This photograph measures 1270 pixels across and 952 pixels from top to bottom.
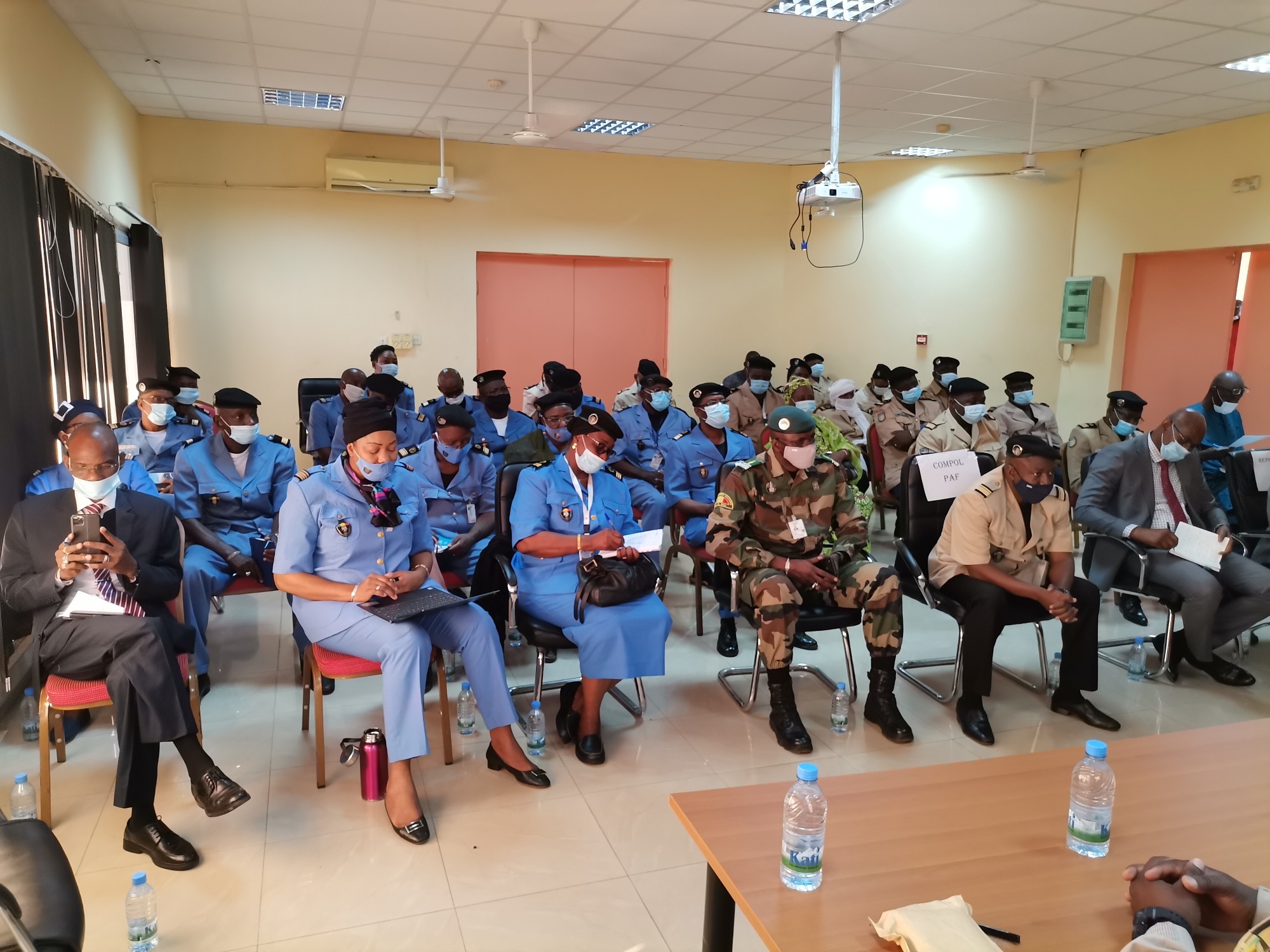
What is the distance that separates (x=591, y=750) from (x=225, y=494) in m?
2.35

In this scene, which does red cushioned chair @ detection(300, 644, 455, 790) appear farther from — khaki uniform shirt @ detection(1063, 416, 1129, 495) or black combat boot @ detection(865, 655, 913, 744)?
khaki uniform shirt @ detection(1063, 416, 1129, 495)

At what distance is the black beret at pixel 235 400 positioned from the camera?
4336mm

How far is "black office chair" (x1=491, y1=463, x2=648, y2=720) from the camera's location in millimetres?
3496

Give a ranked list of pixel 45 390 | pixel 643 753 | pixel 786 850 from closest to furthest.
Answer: pixel 786 850
pixel 643 753
pixel 45 390

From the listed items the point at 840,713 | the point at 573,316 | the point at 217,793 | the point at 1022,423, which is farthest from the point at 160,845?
the point at 573,316

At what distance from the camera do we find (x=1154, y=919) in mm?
1481

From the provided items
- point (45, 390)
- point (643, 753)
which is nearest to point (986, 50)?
point (643, 753)

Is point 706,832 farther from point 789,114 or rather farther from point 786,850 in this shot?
point 789,114

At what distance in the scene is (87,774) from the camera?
10.6 ft

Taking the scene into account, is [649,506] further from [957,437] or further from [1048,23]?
[1048,23]

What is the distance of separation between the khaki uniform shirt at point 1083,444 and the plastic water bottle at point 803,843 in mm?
5148

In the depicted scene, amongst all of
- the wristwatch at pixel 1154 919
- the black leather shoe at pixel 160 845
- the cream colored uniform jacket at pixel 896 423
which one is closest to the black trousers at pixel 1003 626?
the wristwatch at pixel 1154 919

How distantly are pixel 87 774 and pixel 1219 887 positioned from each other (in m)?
3.55

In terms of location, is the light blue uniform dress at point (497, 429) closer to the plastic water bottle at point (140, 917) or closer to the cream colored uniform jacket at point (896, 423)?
the cream colored uniform jacket at point (896, 423)
